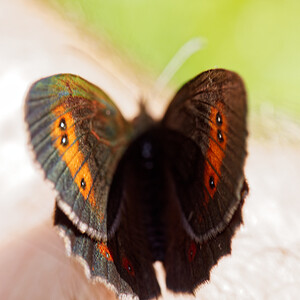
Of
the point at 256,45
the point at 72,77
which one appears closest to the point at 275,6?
the point at 256,45

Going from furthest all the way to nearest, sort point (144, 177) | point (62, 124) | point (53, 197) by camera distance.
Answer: point (53, 197) → point (144, 177) → point (62, 124)

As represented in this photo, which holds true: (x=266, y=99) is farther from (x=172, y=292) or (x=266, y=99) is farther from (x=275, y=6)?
(x=172, y=292)

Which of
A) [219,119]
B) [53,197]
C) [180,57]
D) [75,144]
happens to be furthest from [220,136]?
[180,57]

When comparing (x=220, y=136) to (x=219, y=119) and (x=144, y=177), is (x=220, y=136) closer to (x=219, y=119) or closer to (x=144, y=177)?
(x=219, y=119)

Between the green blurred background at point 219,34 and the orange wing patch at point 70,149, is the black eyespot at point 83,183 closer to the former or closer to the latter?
the orange wing patch at point 70,149

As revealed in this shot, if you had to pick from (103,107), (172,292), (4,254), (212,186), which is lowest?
(172,292)

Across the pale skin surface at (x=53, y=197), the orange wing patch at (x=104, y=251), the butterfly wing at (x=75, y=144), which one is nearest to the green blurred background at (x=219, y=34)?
the pale skin surface at (x=53, y=197)
